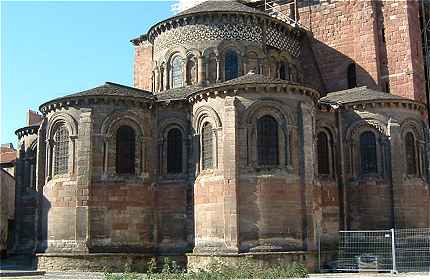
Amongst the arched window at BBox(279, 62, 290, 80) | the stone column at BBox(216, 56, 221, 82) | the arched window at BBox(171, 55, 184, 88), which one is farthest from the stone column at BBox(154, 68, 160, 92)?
the arched window at BBox(279, 62, 290, 80)

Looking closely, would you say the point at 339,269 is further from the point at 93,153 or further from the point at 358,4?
the point at 358,4

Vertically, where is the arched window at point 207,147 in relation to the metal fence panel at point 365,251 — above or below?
above

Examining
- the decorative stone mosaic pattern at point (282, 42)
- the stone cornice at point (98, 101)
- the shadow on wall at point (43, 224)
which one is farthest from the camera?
the decorative stone mosaic pattern at point (282, 42)

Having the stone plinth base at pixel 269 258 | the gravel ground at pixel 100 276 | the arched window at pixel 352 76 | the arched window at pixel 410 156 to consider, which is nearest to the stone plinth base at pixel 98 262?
the gravel ground at pixel 100 276

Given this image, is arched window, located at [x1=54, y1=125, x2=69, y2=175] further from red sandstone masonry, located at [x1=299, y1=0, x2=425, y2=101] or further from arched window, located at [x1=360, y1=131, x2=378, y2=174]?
red sandstone masonry, located at [x1=299, y1=0, x2=425, y2=101]

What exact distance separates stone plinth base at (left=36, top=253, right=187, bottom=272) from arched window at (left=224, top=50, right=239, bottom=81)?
9957mm

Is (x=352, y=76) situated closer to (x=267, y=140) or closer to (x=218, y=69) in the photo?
(x=218, y=69)

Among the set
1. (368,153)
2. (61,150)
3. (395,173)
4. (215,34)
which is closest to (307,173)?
(368,153)

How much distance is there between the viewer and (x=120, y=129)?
25156 millimetres

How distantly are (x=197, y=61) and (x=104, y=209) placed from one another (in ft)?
31.3

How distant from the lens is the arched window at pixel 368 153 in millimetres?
26697

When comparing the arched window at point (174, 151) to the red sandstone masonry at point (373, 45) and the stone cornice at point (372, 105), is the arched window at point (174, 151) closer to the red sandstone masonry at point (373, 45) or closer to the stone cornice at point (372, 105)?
the stone cornice at point (372, 105)

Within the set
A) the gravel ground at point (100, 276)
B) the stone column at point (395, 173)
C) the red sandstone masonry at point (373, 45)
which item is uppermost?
the red sandstone masonry at point (373, 45)

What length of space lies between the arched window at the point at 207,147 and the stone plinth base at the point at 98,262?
4182 mm
